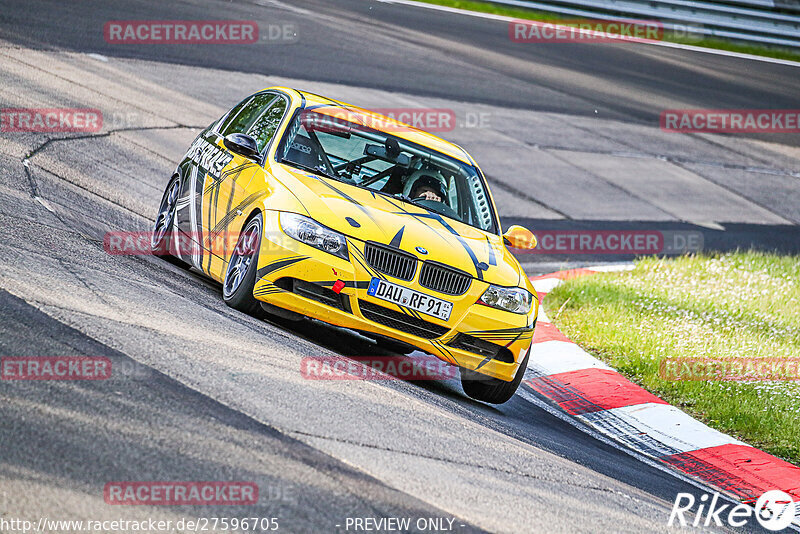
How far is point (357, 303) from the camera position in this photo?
271 inches

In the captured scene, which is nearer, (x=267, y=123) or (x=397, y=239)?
(x=397, y=239)

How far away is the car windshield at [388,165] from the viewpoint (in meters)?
8.15

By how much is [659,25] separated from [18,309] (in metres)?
26.9

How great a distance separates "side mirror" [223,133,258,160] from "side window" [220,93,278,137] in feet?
2.86

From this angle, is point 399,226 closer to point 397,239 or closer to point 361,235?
point 397,239

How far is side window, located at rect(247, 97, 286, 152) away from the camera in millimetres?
8281

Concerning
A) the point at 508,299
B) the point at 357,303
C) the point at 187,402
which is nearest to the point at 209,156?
the point at 357,303

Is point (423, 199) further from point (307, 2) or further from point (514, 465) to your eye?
point (307, 2)

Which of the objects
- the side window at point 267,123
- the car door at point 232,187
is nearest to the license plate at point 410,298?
the car door at point 232,187

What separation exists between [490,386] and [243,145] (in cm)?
246

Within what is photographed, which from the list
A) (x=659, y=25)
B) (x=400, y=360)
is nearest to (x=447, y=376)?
(x=400, y=360)

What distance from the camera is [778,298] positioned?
1206cm

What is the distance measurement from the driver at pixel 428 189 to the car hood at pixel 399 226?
1.23 ft

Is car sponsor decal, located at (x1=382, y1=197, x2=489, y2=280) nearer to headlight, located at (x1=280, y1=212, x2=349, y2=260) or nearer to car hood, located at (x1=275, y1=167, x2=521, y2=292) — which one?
car hood, located at (x1=275, y1=167, x2=521, y2=292)
